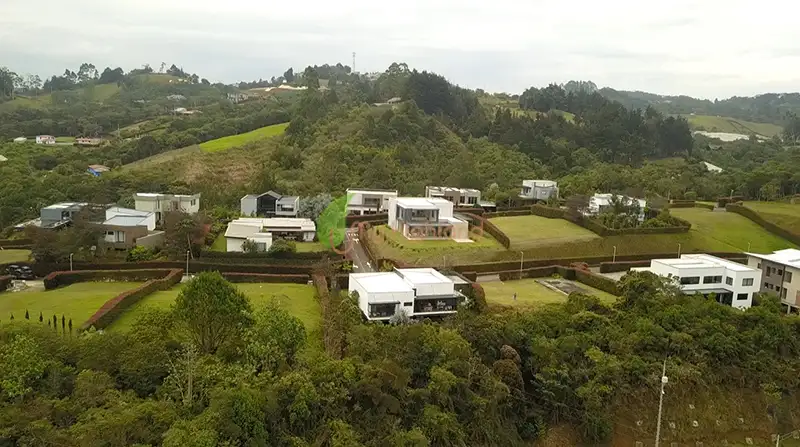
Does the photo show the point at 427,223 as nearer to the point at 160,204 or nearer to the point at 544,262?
the point at 544,262

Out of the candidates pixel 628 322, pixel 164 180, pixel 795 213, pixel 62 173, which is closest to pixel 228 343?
pixel 628 322

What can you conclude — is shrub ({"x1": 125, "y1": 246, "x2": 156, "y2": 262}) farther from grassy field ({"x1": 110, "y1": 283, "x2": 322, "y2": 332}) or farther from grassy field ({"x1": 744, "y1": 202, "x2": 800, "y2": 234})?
grassy field ({"x1": 744, "y1": 202, "x2": 800, "y2": 234})

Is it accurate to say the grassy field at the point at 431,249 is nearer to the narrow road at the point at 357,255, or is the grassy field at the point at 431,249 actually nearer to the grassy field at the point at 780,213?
the narrow road at the point at 357,255

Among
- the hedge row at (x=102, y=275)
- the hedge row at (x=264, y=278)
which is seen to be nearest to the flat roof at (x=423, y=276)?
the hedge row at (x=264, y=278)

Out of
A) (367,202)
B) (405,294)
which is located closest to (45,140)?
(367,202)

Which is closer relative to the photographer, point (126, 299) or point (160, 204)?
point (126, 299)

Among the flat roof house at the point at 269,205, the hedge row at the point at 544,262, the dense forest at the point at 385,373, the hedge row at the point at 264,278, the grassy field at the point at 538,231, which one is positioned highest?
the flat roof house at the point at 269,205
